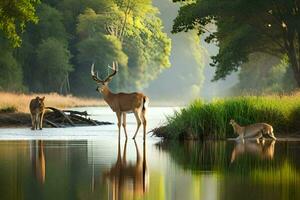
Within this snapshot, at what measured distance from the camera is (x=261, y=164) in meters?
16.1

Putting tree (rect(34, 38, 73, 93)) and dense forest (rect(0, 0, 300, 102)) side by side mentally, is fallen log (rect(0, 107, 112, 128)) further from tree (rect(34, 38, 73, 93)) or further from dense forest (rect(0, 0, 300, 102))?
tree (rect(34, 38, 73, 93))

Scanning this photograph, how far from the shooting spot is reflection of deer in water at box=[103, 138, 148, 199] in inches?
459

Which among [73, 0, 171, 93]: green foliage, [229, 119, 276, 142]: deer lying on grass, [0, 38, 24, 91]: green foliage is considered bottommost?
[229, 119, 276, 142]: deer lying on grass

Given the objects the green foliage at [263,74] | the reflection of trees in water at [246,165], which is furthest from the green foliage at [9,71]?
the reflection of trees in water at [246,165]

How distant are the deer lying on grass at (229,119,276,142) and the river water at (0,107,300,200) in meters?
0.69

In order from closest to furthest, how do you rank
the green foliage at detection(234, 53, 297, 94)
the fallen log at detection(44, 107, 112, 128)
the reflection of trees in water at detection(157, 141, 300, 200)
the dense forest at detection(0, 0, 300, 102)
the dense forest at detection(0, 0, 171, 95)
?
the reflection of trees in water at detection(157, 141, 300, 200)
the fallen log at detection(44, 107, 112, 128)
the dense forest at detection(0, 0, 300, 102)
the green foliage at detection(234, 53, 297, 94)
the dense forest at detection(0, 0, 171, 95)

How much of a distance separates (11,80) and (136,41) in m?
22.9

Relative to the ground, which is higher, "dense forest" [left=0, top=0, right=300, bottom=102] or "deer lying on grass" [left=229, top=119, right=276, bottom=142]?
"dense forest" [left=0, top=0, right=300, bottom=102]

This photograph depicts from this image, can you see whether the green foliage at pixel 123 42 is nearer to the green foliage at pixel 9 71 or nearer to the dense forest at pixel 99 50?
the dense forest at pixel 99 50

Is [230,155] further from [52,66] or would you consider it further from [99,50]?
[99,50]

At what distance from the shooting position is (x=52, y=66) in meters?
81.4

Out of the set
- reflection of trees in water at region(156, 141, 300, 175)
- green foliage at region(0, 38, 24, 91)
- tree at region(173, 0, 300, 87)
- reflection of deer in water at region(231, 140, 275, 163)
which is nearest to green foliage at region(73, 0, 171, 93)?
green foliage at region(0, 38, 24, 91)

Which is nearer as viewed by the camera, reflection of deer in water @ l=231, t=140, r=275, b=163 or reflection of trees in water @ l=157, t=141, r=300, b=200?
reflection of trees in water @ l=157, t=141, r=300, b=200

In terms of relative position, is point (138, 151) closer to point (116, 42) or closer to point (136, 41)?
point (116, 42)
